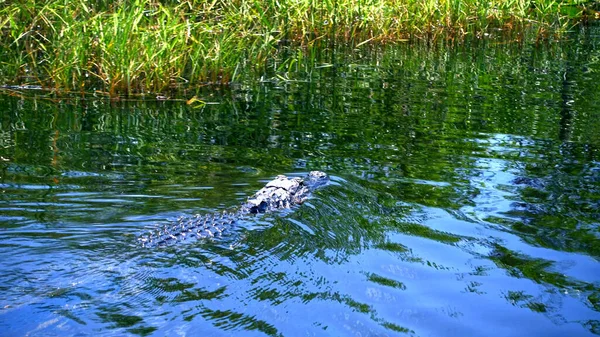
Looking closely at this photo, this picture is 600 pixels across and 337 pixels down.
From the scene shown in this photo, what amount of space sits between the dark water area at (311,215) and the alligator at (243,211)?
81 millimetres

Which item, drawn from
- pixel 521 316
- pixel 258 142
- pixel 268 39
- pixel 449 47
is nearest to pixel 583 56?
pixel 449 47

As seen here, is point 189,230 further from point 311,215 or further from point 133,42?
point 133,42

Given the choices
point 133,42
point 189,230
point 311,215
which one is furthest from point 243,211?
point 133,42

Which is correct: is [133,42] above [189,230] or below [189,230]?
above

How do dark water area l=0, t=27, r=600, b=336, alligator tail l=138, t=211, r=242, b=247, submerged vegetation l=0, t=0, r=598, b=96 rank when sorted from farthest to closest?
submerged vegetation l=0, t=0, r=598, b=96 < alligator tail l=138, t=211, r=242, b=247 < dark water area l=0, t=27, r=600, b=336

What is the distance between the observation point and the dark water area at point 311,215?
3492 millimetres

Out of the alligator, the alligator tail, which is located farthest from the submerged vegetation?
the alligator tail

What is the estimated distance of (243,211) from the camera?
4949mm

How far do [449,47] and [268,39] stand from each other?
4.99 m

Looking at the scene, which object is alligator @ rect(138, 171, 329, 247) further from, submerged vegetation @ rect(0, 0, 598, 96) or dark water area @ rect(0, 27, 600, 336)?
submerged vegetation @ rect(0, 0, 598, 96)

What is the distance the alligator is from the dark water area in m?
0.08

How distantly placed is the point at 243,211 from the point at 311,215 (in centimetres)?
48

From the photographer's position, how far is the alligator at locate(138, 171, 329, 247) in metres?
4.33

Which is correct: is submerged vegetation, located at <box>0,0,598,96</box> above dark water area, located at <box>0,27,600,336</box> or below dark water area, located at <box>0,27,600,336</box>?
above
